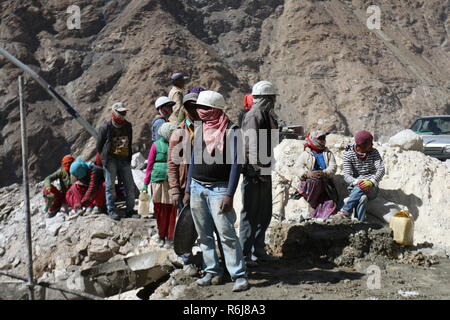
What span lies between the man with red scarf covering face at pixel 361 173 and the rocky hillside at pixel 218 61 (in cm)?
1632

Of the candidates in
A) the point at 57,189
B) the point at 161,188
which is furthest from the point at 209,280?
A: the point at 57,189

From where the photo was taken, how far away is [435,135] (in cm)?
1102

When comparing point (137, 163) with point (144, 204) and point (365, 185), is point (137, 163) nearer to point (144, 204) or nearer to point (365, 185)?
point (144, 204)

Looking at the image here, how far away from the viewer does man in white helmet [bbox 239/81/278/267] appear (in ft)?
17.4

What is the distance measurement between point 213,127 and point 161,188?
2.02m

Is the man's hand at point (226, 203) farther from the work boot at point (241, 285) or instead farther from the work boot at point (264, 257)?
the work boot at point (264, 257)

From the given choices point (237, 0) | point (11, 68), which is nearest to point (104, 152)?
point (11, 68)

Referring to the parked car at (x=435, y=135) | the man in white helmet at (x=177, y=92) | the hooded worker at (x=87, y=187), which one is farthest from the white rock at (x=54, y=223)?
the parked car at (x=435, y=135)

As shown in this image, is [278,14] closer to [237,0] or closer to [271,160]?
[237,0]

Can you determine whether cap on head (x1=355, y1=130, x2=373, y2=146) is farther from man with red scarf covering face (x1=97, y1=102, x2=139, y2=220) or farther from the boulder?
man with red scarf covering face (x1=97, y1=102, x2=139, y2=220)

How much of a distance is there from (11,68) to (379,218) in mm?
22701

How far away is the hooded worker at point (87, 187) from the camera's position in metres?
8.23

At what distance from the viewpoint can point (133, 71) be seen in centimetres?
2544

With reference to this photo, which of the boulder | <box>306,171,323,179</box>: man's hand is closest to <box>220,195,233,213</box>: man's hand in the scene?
<box>306,171,323,179</box>: man's hand
